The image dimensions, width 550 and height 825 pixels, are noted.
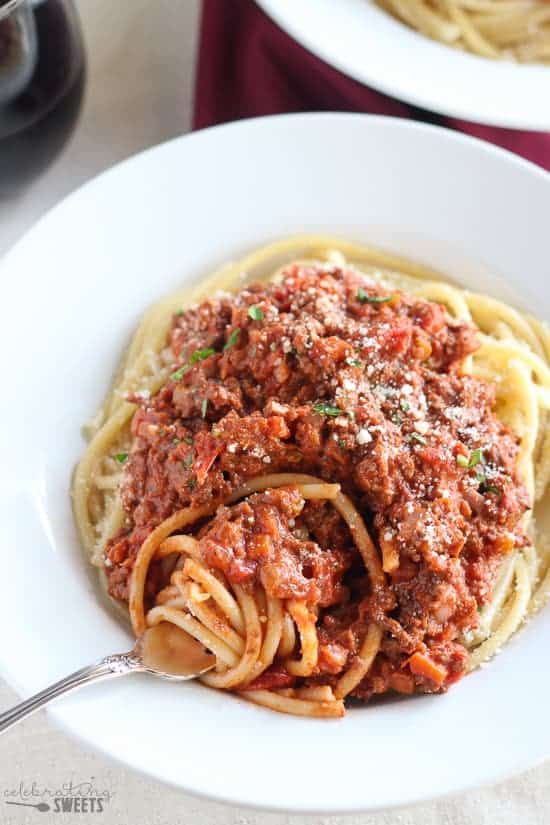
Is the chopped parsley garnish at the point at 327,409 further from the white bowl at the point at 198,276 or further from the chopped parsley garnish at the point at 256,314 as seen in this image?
the white bowl at the point at 198,276

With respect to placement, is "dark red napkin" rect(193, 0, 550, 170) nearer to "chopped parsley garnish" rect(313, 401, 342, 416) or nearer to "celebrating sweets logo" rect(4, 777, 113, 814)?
"chopped parsley garnish" rect(313, 401, 342, 416)

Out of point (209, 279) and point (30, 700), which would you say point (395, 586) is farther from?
point (209, 279)

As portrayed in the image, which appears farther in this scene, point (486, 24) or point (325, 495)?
point (486, 24)

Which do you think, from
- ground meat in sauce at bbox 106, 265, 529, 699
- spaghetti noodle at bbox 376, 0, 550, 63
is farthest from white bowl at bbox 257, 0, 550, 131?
ground meat in sauce at bbox 106, 265, 529, 699

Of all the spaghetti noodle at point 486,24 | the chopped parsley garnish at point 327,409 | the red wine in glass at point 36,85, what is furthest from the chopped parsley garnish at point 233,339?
the spaghetti noodle at point 486,24

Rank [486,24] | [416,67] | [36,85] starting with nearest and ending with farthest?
1. [36,85]
2. [416,67]
3. [486,24]

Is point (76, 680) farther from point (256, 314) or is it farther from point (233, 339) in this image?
point (256, 314)

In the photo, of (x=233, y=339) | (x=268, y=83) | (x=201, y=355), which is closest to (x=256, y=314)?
(x=233, y=339)
